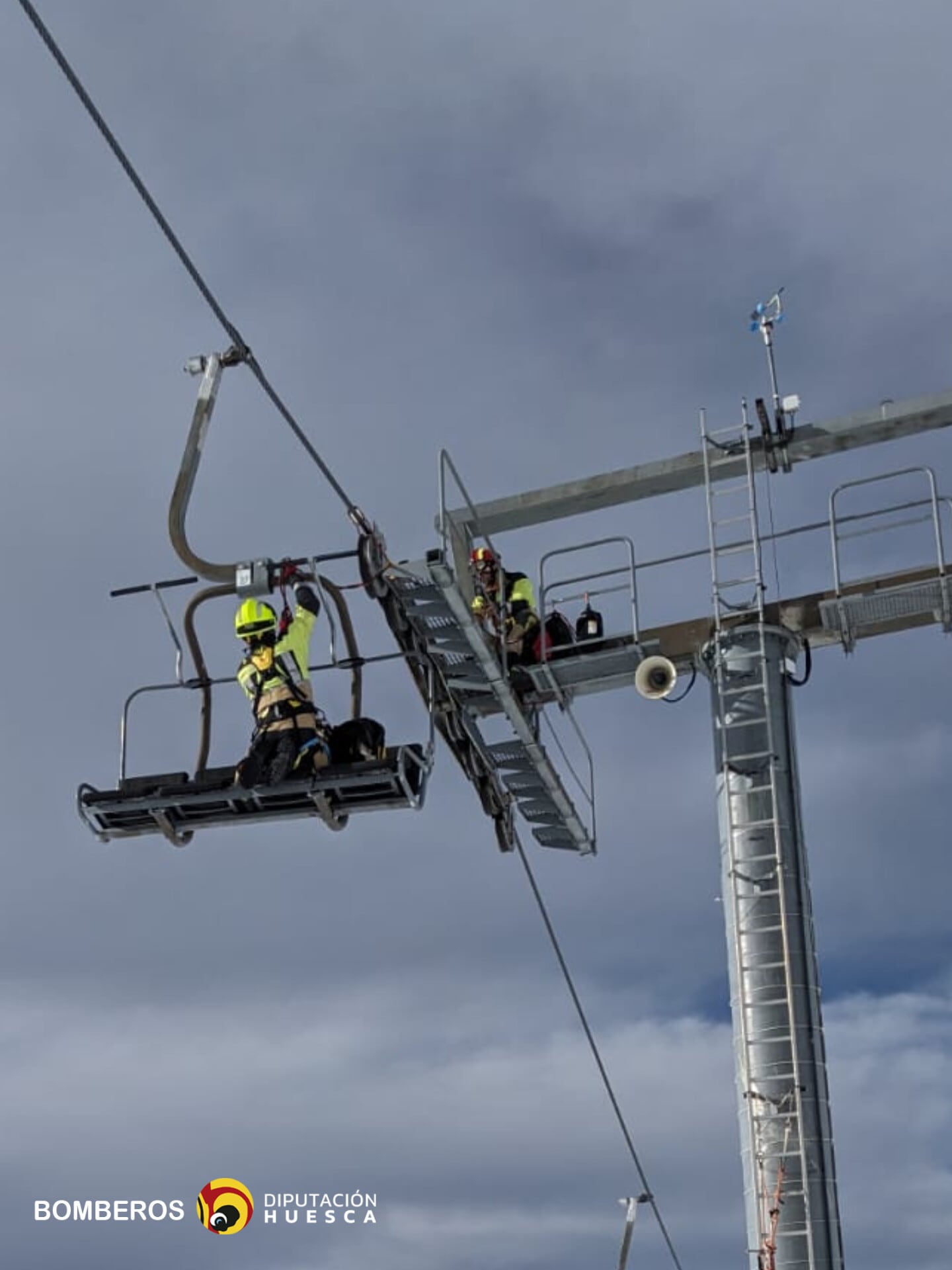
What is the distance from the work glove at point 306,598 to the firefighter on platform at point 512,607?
3.74m

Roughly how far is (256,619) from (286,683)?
75 centimetres

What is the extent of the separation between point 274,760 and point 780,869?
5.58 meters

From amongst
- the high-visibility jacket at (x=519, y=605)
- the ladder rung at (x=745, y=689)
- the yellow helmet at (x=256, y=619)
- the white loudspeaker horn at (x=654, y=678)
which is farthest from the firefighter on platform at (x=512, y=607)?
the yellow helmet at (x=256, y=619)

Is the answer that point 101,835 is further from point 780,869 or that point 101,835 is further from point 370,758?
point 780,869

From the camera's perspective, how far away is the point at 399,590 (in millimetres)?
21031

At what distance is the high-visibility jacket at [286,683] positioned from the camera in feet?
65.4

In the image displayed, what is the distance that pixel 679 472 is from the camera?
75.5 feet

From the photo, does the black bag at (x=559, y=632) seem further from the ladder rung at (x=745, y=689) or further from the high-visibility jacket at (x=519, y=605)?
the ladder rung at (x=745, y=689)

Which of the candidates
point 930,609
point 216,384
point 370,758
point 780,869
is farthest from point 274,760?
point 930,609

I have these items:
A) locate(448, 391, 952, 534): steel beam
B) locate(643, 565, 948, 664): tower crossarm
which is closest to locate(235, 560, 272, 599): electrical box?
locate(448, 391, 952, 534): steel beam

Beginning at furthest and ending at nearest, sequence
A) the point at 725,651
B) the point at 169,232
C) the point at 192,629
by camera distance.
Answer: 1. the point at 725,651
2. the point at 192,629
3. the point at 169,232

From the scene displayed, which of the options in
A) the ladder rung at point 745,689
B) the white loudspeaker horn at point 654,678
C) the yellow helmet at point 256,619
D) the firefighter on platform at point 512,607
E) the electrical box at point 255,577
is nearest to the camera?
the electrical box at point 255,577

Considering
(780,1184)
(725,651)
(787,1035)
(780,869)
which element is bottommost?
(780,1184)

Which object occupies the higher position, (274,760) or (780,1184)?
(274,760)
